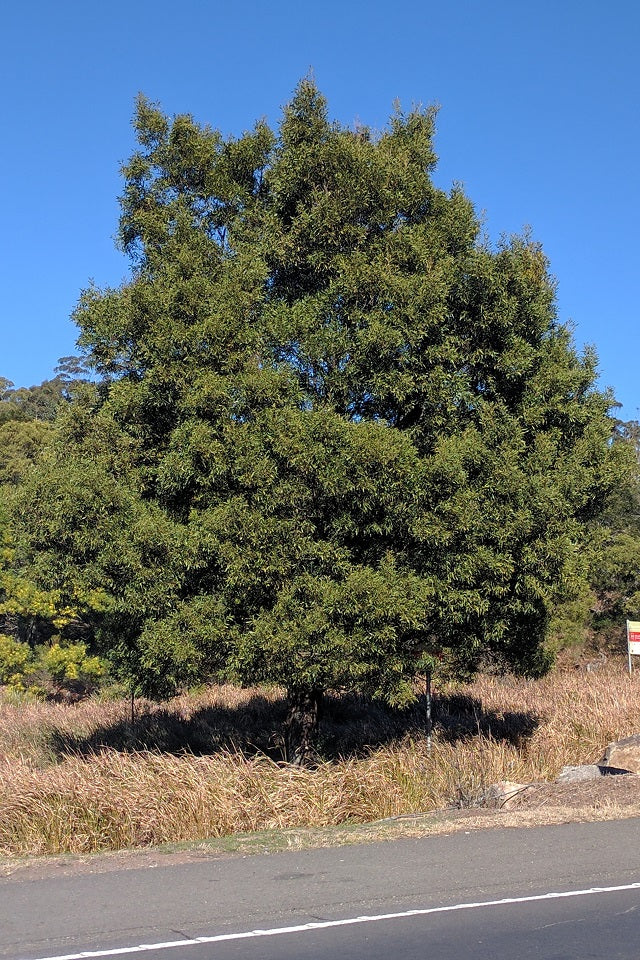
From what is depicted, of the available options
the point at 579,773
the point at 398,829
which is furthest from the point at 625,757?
the point at 398,829

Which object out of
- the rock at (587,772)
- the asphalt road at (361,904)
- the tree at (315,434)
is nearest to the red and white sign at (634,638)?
the tree at (315,434)

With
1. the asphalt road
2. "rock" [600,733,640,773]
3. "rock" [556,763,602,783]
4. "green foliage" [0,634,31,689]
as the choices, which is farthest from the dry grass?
"green foliage" [0,634,31,689]

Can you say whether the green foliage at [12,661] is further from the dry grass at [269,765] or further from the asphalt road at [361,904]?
the asphalt road at [361,904]

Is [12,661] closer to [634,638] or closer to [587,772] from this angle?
[634,638]

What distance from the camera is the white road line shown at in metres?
5.54

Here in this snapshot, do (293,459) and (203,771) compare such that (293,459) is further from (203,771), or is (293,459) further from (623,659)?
(623,659)

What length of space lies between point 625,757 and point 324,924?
732 centimetres

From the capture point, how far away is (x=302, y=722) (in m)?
14.3

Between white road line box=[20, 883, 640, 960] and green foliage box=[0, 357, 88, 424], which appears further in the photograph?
green foliage box=[0, 357, 88, 424]

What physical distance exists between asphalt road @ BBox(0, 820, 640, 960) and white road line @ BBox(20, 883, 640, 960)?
1cm

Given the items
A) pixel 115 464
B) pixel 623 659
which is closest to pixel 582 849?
pixel 115 464

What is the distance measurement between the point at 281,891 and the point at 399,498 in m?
5.44

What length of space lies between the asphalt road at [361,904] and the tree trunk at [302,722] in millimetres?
5679

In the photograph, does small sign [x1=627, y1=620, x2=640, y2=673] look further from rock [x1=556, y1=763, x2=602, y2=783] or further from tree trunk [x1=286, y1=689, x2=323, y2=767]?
tree trunk [x1=286, y1=689, x2=323, y2=767]
